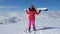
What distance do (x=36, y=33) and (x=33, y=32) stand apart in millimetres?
486

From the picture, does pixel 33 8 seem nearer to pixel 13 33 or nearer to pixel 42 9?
pixel 42 9

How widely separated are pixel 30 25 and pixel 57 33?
2.26 metres

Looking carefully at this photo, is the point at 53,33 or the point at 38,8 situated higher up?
the point at 38,8

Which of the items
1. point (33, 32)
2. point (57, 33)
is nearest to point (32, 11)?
point (33, 32)

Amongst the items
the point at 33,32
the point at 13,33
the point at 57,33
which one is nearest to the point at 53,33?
the point at 57,33

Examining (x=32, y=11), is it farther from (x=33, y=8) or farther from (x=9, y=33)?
(x=9, y=33)

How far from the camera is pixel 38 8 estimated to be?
609 inches

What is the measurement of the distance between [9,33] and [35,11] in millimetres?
2371

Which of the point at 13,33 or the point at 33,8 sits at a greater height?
the point at 33,8

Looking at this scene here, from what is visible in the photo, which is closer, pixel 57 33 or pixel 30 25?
pixel 57 33

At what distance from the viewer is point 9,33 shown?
15297 mm

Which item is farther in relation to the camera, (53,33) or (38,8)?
(38,8)

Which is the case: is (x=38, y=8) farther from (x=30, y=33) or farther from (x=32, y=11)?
(x=30, y=33)

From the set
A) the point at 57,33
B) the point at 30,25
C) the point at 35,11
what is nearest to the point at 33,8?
the point at 35,11
